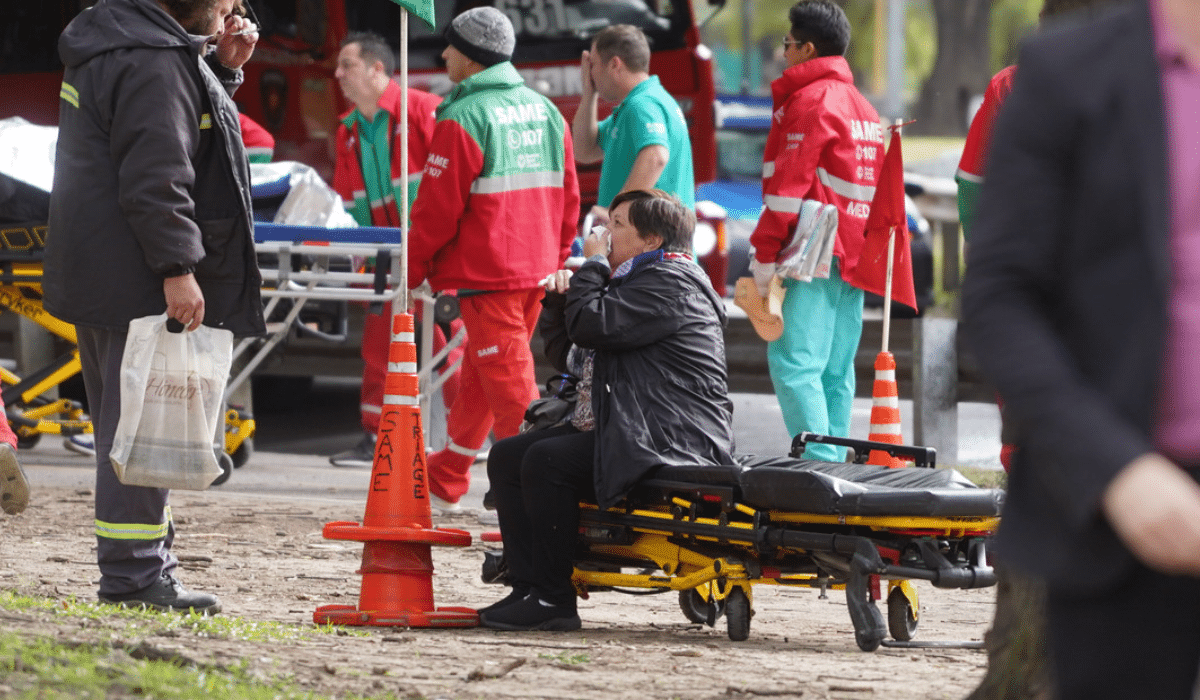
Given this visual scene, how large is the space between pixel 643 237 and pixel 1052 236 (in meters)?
3.52

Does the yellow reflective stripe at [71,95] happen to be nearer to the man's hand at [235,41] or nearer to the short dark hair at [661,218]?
the man's hand at [235,41]

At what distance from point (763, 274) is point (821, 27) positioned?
1.04 m

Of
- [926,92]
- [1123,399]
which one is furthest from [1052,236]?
[926,92]

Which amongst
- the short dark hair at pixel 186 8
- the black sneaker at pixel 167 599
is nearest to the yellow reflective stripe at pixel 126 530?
the black sneaker at pixel 167 599

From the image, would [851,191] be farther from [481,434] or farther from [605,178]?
[481,434]

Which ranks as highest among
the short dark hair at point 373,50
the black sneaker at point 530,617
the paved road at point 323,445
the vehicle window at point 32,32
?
the vehicle window at point 32,32

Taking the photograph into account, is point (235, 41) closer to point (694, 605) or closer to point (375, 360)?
point (694, 605)

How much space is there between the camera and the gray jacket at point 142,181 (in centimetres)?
475

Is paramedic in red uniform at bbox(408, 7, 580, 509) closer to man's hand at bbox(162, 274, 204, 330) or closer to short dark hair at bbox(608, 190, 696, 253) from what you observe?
short dark hair at bbox(608, 190, 696, 253)

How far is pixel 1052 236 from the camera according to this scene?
1889 mm

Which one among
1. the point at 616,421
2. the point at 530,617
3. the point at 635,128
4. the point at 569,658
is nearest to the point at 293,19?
the point at 635,128

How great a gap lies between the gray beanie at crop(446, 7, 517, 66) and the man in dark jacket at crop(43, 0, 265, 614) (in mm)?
2092

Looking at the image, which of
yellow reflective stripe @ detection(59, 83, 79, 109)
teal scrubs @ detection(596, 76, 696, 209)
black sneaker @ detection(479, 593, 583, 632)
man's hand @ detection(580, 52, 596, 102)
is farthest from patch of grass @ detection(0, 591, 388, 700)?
man's hand @ detection(580, 52, 596, 102)

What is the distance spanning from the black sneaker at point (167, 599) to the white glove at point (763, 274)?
2.82 metres
